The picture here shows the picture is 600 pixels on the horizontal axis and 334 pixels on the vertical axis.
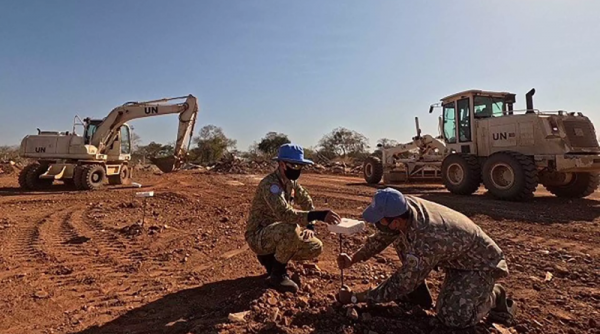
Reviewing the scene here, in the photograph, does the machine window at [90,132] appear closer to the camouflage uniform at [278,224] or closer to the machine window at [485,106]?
the camouflage uniform at [278,224]

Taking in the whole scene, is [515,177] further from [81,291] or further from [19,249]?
[19,249]

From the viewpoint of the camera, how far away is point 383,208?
255 cm

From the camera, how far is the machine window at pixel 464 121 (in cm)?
1020

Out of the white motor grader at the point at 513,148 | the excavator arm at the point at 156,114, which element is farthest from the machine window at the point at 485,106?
the excavator arm at the point at 156,114

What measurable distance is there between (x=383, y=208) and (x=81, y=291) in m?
2.96

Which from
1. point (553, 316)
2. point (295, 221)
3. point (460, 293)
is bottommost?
point (553, 316)

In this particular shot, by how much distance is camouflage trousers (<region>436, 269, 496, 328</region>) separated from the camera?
263cm

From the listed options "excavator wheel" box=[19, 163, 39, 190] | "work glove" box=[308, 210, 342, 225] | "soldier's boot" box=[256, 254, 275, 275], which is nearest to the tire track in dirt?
"soldier's boot" box=[256, 254, 275, 275]

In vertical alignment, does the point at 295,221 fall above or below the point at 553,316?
above

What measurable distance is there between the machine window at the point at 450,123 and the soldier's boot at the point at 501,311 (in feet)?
27.5

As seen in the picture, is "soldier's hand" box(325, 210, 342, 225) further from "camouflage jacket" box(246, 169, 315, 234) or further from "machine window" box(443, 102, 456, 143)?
"machine window" box(443, 102, 456, 143)

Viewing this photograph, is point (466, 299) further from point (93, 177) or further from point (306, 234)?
point (93, 177)

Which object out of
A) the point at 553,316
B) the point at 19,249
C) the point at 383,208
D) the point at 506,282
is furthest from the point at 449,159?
the point at 19,249

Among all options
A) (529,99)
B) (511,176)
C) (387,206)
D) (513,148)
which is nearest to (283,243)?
(387,206)
